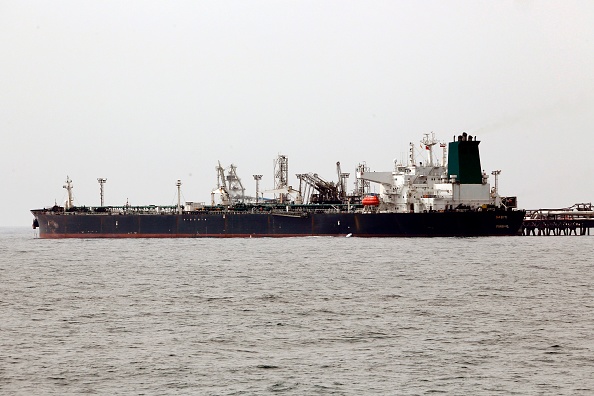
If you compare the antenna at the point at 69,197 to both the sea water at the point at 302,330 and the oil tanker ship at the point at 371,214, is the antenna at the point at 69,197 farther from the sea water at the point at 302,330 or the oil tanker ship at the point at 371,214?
the sea water at the point at 302,330

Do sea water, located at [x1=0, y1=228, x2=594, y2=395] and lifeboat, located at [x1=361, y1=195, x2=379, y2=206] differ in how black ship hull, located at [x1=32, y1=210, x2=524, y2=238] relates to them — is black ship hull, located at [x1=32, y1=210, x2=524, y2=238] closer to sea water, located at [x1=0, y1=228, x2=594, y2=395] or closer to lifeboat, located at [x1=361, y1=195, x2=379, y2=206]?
lifeboat, located at [x1=361, y1=195, x2=379, y2=206]

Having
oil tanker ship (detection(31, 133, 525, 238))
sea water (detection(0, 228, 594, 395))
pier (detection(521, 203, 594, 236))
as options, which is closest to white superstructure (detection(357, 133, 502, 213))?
oil tanker ship (detection(31, 133, 525, 238))

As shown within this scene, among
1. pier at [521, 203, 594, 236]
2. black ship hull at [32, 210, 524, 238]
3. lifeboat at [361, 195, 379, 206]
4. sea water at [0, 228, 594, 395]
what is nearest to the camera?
sea water at [0, 228, 594, 395]

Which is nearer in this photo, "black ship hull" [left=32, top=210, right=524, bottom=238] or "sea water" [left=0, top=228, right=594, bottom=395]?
"sea water" [left=0, top=228, right=594, bottom=395]

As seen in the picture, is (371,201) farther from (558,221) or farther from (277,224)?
(558,221)

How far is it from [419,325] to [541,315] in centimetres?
521

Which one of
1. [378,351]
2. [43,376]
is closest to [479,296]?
[378,351]

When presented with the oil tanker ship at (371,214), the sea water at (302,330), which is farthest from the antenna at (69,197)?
the sea water at (302,330)

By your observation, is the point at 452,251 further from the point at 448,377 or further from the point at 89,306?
the point at 448,377

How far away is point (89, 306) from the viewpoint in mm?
37375

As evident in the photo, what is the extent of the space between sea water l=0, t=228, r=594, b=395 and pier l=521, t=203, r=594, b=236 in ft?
191

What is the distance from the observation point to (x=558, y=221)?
114812 millimetres

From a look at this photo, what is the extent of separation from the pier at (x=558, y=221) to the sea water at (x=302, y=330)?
58339 millimetres

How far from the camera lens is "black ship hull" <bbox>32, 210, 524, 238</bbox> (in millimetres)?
90250
